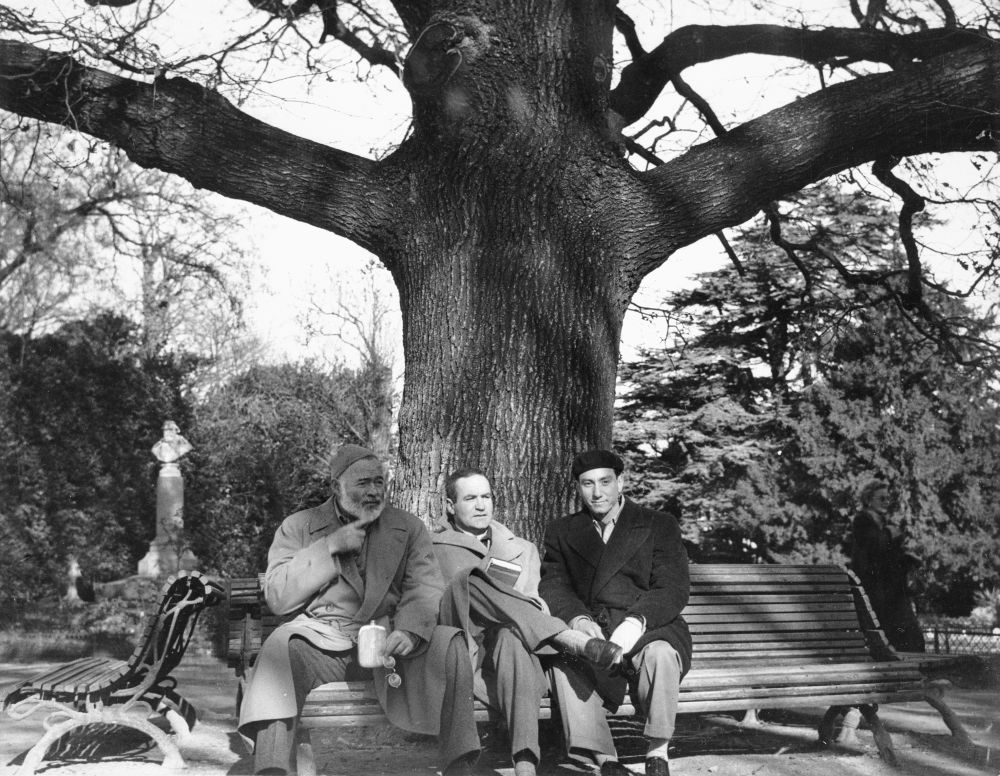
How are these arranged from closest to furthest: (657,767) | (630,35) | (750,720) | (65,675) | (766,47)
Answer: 1. (657,767)
2. (65,675)
3. (750,720)
4. (766,47)
5. (630,35)

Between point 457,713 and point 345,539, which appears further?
point 345,539

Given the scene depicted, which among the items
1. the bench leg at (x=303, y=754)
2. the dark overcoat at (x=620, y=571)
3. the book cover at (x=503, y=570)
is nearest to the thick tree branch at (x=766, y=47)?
the dark overcoat at (x=620, y=571)

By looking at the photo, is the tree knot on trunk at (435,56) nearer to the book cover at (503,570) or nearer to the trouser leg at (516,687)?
the book cover at (503,570)

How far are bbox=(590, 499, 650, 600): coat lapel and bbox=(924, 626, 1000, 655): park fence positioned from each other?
407 inches

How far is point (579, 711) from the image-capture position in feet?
16.5

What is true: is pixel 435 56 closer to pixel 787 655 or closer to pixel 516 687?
pixel 516 687

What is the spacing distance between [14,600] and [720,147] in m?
15.2

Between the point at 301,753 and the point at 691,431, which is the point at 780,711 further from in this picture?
the point at 691,431

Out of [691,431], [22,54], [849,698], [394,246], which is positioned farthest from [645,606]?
[691,431]

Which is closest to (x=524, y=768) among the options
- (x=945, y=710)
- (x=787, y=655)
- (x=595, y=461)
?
(x=595, y=461)

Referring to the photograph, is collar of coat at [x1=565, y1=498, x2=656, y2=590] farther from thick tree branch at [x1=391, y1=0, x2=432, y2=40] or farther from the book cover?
thick tree branch at [x1=391, y1=0, x2=432, y2=40]

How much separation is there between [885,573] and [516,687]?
19.2ft

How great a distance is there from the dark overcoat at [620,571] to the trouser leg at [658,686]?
0.23 meters

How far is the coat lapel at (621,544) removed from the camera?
18.4ft
